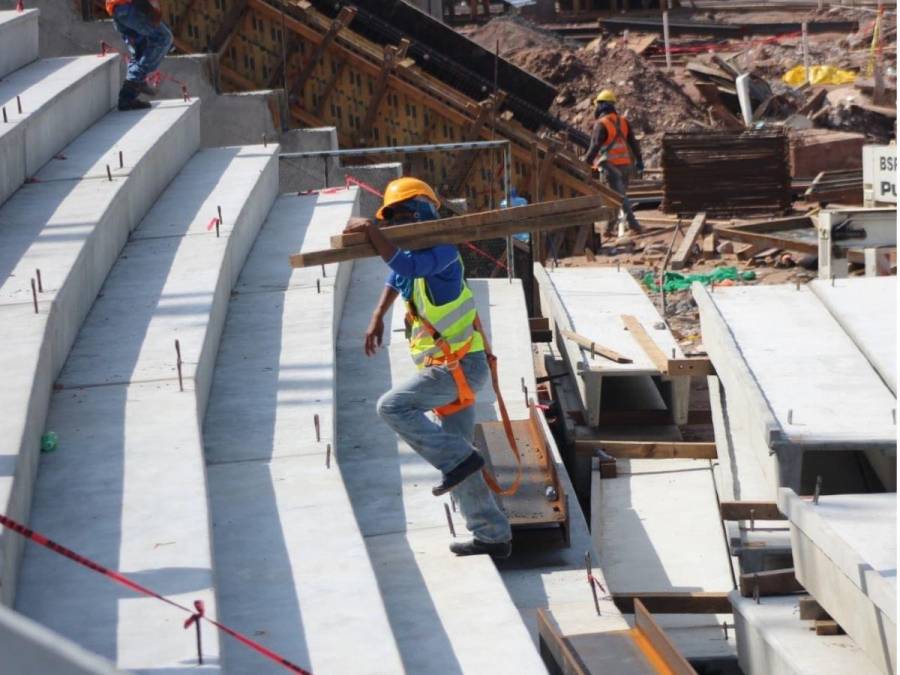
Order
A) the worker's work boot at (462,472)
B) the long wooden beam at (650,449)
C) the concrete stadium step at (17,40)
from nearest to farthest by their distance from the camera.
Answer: the worker's work boot at (462,472) < the long wooden beam at (650,449) < the concrete stadium step at (17,40)

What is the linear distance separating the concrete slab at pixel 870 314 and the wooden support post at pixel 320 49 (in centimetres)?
815

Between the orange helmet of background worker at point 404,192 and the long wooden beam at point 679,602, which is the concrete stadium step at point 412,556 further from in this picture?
the orange helmet of background worker at point 404,192

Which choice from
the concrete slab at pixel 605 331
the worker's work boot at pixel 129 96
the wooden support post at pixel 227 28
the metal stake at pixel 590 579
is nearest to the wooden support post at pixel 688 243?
the concrete slab at pixel 605 331

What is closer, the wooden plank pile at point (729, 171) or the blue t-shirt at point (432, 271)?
the blue t-shirt at point (432, 271)

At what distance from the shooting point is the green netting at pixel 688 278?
14.9m

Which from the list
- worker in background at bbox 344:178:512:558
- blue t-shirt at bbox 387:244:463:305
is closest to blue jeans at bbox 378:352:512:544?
worker in background at bbox 344:178:512:558

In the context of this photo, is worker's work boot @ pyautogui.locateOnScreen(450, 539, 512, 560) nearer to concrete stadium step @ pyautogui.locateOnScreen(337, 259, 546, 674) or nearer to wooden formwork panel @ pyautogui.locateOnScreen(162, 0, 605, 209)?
concrete stadium step @ pyautogui.locateOnScreen(337, 259, 546, 674)

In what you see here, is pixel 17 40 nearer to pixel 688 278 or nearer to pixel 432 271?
pixel 432 271

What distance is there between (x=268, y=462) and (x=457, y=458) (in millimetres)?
866

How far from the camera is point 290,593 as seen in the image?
5.66 meters

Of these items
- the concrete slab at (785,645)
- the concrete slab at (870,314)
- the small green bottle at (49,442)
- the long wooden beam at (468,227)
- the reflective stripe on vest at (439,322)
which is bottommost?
the concrete slab at (785,645)

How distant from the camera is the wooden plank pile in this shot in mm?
18188

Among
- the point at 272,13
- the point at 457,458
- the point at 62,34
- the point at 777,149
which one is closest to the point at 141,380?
the point at 457,458

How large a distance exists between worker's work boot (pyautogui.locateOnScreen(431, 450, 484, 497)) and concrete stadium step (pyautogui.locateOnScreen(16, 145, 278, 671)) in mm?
1132
